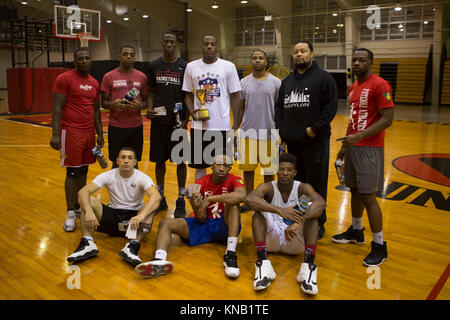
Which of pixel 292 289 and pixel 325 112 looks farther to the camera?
pixel 325 112

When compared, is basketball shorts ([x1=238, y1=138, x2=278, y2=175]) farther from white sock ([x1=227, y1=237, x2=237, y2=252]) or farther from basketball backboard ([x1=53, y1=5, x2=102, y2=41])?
basketball backboard ([x1=53, y1=5, x2=102, y2=41])

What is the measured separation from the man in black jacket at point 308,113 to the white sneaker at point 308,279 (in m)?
1.09

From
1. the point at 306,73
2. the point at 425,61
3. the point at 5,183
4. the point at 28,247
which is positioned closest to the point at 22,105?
the point at 5,183

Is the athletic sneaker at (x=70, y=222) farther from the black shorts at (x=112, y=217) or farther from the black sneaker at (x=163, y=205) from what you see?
the black sneaker at (x=163, y=205)

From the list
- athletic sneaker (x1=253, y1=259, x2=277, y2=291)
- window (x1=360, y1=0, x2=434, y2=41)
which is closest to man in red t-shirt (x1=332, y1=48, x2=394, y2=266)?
athletic sneaker (x1=253, y1=259, x2=277, y2=291)

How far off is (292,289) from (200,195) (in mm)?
1161

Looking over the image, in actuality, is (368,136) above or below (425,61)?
below

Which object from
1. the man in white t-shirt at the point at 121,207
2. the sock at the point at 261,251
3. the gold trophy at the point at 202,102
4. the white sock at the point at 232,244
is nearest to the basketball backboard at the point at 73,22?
the gold trophy at the point at 202,102

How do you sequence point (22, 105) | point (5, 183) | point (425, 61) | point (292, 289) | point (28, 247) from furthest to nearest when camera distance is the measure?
point (425, 61) < point (22, 105) < point (5, 183) < point (28, 247) < point (292, 289)

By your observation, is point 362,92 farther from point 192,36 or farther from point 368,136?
point 192,36

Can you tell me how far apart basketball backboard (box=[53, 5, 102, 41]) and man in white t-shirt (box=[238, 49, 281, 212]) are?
11.3m

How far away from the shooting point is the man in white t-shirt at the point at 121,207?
3.41 metres
